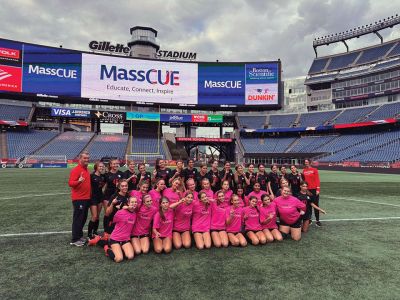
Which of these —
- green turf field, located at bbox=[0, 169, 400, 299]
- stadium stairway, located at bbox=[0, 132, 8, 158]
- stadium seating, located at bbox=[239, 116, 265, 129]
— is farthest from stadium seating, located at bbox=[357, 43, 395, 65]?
stadium stairway, located at bbox=[0, 132, 8, 158]

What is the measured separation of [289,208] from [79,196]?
5550 millimetres

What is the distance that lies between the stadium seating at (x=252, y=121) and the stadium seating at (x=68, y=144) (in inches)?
1339

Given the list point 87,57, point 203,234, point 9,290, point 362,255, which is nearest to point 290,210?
point 362,255

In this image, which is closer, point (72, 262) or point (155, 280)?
point (155, 280)

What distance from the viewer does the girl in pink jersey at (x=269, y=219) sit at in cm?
716

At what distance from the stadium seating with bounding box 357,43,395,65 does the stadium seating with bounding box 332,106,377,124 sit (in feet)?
47.3

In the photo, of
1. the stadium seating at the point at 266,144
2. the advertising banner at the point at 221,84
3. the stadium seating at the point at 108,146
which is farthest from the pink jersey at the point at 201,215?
the stadium seating at the point at 266,144

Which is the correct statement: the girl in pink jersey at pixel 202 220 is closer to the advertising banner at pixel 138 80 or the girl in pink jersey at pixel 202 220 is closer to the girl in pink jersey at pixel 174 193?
the girl in pink jersey at pixel 174 193

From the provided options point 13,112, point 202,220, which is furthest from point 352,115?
point 13,112

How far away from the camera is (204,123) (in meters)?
61.8

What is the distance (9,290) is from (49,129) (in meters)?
59.4

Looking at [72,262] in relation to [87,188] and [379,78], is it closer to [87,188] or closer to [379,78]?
[87,188]

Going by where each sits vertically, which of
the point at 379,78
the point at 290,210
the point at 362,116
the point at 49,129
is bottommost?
the point at 290,210

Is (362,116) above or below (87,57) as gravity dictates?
below
